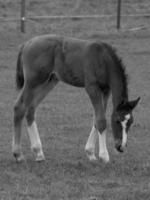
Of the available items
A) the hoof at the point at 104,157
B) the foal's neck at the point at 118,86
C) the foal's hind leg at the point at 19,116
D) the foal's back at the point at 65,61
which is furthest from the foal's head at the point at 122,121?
the foal's hind leg at the point at 19,116

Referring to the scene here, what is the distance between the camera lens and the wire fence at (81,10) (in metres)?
25.9

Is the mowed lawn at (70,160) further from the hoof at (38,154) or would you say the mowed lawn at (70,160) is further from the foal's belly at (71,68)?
the foal's belly at (71,68)

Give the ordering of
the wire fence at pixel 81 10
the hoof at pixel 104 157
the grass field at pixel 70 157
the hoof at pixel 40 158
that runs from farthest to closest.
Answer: the wire fence at pixel 81 10, the hoof at pixel 40 158, the hoof at pixel 104 157, the grass field at pixel 70 157

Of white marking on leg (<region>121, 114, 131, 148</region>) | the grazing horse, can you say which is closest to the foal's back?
the grazing horse

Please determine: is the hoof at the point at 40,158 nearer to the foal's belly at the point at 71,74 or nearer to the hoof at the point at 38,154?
the hoof at the point at 38,154

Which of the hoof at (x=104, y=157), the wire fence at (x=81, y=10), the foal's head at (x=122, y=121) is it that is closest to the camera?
the foal's head at (x=122, y=121)

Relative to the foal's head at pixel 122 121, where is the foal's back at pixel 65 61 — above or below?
above

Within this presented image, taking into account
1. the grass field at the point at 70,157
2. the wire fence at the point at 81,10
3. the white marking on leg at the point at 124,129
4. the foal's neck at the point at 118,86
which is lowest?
the wire fence at the point at 81,10

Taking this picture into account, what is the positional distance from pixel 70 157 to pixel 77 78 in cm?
110

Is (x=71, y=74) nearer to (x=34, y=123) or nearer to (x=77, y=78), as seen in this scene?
(x=77, y=78)

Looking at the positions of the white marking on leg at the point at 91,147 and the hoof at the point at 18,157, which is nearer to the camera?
the hoof at the point at 18,157

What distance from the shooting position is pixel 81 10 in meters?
28.5

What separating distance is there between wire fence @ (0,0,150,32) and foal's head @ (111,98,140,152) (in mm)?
16533

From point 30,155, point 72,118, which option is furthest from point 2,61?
point 30,155
